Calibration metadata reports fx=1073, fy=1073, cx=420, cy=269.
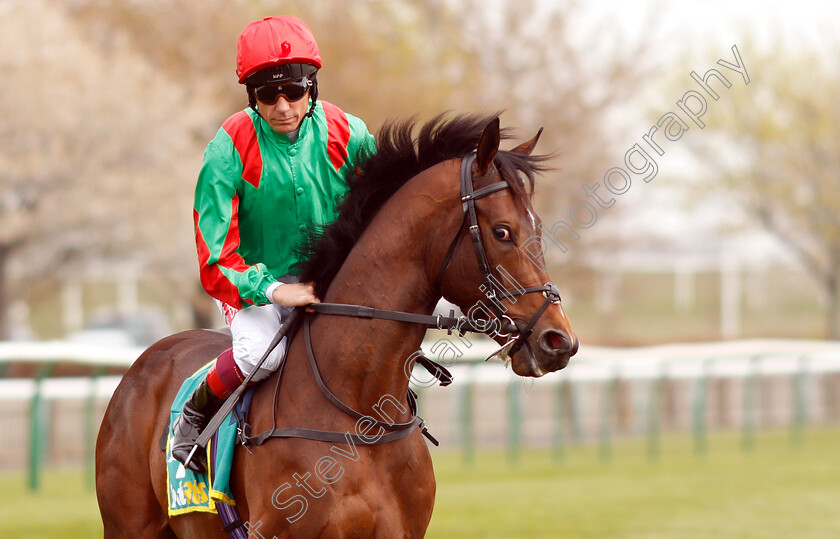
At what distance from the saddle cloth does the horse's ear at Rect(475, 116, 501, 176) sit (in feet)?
3.62

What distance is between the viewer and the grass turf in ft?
25.1

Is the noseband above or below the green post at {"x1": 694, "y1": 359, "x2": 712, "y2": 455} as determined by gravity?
above

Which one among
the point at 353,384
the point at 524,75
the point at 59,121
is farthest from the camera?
the point at 524,75

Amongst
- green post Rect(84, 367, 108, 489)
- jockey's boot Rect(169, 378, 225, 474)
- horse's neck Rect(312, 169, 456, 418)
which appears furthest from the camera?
green post Rect(84, 367, 108, 489)

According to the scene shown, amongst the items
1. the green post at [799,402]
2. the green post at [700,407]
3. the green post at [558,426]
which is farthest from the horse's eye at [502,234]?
the green post at [799,402]

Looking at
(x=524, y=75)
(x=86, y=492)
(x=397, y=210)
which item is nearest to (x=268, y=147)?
(x=397, y=210)

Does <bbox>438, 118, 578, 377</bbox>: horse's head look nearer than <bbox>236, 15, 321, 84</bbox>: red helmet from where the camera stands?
Yes

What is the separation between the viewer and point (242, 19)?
1847cm

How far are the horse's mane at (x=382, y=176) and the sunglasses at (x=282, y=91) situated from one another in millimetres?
315

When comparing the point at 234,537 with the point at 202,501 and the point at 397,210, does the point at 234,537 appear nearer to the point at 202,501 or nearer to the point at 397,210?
the point at 202,501

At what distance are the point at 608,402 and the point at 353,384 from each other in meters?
8.98

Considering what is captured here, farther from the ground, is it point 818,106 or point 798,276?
point 818,106

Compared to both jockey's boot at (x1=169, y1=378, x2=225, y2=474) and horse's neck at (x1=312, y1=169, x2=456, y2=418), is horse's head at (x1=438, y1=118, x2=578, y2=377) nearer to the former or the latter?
horse's neck at (x1=312, y1=169, x2=456, y2=418)

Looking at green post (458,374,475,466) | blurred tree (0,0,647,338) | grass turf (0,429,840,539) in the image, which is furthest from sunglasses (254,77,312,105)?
blurred tree (0,0,647,338)
